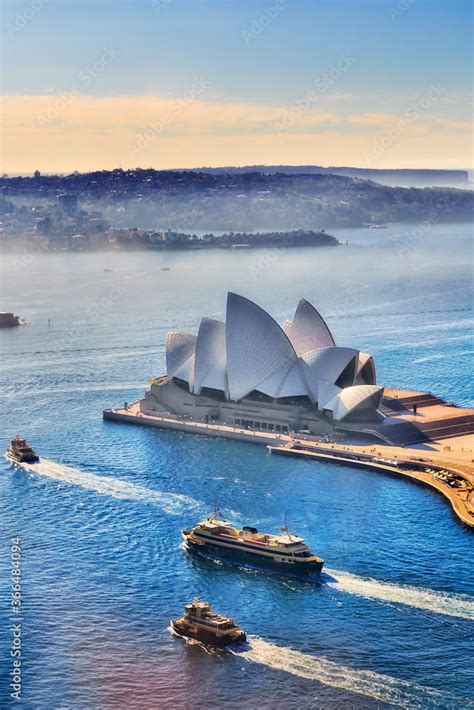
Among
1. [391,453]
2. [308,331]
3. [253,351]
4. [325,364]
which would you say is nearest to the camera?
[391,453]

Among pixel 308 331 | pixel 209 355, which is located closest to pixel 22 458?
pixel 209 355

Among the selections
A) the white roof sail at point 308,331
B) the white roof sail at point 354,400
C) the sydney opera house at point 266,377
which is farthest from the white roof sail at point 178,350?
the white roof sail at point 354,400

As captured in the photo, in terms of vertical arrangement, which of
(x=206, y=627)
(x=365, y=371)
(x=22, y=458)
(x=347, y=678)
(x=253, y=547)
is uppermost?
(x=365, y=371)

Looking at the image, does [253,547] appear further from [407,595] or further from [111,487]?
[111,487]

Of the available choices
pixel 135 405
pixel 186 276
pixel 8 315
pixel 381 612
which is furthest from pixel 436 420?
pixel 186 276

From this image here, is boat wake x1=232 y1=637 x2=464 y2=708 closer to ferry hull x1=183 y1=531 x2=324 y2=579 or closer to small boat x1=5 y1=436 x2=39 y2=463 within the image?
ferry hull x1=183 y1=531 x2=324 y2=579

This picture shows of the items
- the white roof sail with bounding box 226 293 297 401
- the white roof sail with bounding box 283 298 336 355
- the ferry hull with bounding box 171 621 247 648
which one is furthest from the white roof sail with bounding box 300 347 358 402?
the ferry hull with bounding box 171 621 247 648

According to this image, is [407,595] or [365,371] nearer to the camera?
[407,595]

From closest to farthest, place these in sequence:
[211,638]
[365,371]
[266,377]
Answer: [211,638]
[266,377]
[365,371]
